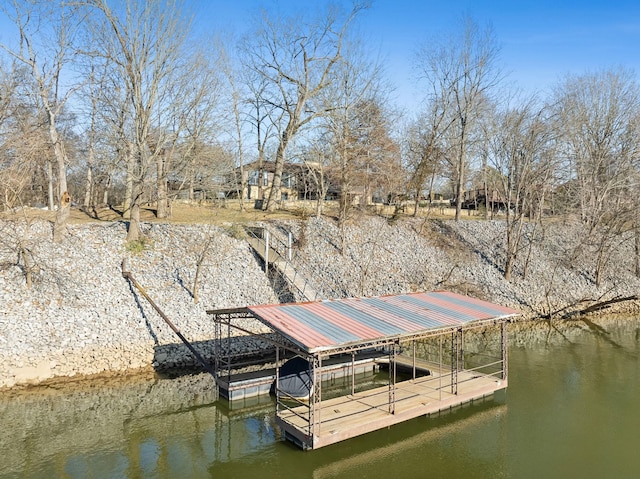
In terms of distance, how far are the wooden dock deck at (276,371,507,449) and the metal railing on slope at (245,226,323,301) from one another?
9.63 meters

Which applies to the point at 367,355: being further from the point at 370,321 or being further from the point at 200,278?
the point at 200,278

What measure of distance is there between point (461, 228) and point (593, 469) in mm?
28457

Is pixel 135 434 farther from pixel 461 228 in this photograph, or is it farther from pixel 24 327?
pixel 461 228

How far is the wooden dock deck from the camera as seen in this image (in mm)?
12734

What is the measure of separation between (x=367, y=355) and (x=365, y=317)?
19.6 ft

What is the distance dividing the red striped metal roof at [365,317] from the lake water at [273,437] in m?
3.33

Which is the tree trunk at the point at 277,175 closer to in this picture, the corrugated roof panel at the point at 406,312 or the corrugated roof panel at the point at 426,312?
the corrugated roof panel at the point at 426,312

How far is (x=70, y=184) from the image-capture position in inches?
1848

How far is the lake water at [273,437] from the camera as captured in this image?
12.2 m

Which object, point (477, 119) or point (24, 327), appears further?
point (477, 119)

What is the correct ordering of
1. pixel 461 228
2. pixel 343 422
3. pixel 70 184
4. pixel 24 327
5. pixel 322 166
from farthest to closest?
pixel 70 184 < pixel 461 228 < pixel 322 166 < pixel 24 327 < pixel 343 422

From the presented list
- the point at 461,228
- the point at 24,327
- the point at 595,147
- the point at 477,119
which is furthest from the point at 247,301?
the point at 595,147

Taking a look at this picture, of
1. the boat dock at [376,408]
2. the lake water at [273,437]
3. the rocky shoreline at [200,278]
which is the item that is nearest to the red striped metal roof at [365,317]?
the boat dock at [376,408]

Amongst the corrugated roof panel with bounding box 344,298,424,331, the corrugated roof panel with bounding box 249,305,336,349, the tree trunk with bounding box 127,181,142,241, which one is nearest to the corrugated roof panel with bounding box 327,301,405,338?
the corrugated roof panel with bounding box 344,298,424,331
